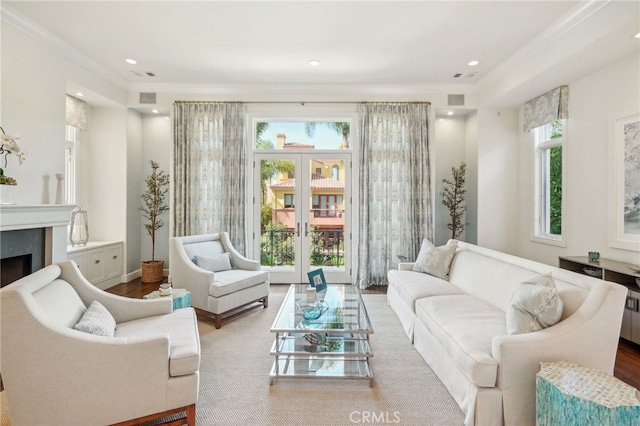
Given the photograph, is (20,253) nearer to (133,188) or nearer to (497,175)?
(133,188)

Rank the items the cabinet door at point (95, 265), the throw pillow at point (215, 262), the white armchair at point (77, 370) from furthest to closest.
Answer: the cabinet door at point (95, 265), the throw pillow at point (215, 262), the white armchair at point (77, 370)

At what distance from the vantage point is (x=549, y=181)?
468 cm

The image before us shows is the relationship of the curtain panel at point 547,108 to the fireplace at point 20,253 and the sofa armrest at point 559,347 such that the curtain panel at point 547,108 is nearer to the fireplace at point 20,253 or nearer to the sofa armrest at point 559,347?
the sofa armrest at point 559,347

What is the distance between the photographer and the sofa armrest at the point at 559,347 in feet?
5.94

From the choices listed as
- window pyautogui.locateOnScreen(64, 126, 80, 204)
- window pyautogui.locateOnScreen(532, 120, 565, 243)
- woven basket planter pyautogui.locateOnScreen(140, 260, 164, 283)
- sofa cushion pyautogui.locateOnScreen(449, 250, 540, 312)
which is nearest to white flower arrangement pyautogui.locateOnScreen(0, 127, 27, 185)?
window pyautogui.locateOnScreen(64, 126, 80, 204)

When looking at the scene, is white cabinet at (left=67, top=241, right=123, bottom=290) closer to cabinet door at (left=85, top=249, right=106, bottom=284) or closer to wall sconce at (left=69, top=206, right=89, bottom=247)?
cabinet door at (left=85, top=249, right=106, bottom=284)

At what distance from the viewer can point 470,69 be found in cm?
452

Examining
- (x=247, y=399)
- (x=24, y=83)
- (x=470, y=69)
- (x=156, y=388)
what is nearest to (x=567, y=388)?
(x=247, y=399)

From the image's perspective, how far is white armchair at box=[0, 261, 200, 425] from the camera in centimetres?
161

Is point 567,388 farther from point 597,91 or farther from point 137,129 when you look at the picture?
point 137,129

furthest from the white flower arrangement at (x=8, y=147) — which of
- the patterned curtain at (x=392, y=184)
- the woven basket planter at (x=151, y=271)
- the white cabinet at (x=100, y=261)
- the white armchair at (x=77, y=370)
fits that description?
the patterned curtain at (x=392, y=184)

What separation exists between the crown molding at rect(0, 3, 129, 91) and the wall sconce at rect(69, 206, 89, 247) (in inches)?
76.2

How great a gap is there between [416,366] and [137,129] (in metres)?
5.54

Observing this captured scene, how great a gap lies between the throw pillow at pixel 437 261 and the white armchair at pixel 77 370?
2.78 meters
